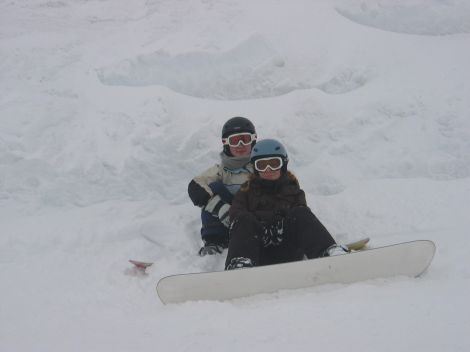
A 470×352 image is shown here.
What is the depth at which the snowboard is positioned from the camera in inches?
111

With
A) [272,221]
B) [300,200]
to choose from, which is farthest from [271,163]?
[272,221]

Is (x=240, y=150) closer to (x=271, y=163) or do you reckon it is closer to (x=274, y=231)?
(x=271, y=163)

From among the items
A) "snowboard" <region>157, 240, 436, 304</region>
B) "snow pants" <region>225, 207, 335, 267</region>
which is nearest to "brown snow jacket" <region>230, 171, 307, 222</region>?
"snow pants" <region>225, 207, 335, 267</region>

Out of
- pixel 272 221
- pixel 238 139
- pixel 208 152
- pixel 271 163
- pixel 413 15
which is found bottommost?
pixel 208 152

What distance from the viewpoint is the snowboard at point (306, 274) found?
9.24ft

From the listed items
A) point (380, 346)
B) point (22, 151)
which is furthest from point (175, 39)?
point (380, 346)

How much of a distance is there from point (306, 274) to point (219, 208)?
1.37 metres

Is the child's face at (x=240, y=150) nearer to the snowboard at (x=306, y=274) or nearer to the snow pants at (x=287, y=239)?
the snow pants at (x=287, y=239)

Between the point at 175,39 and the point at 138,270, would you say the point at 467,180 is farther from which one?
the point at 175,39

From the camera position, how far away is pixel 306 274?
2.83 m

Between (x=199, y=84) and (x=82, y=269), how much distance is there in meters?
2.93

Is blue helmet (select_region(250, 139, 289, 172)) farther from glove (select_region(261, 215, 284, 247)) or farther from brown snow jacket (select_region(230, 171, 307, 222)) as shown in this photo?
glove (select_region(261, 215, 284, 247))

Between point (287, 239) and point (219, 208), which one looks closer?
point (287, 239)

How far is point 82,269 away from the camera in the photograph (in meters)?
3.80
